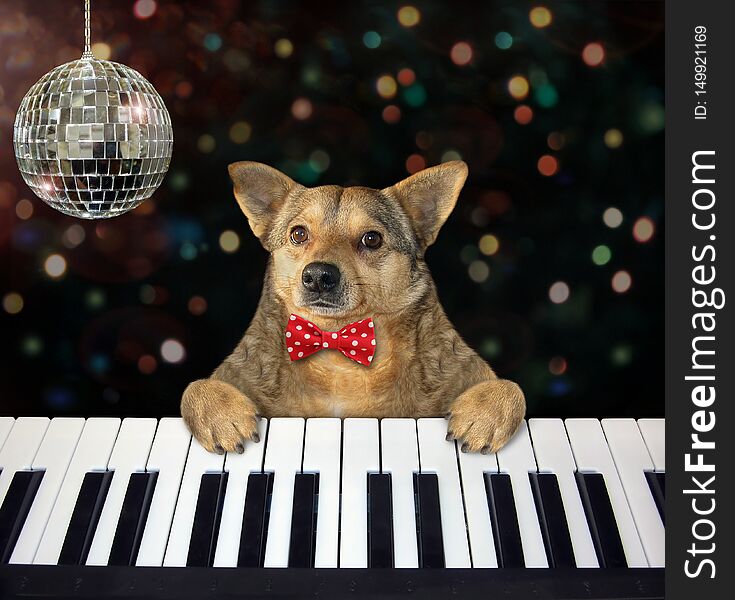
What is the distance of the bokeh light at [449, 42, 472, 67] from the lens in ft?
6.40

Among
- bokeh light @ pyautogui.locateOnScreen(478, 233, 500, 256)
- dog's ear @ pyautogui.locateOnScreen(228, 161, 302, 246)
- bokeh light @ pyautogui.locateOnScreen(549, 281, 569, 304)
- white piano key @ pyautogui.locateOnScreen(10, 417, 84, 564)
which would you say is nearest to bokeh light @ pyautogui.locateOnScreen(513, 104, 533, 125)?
bokeh light @ pyautogui.locateOnScreen(478, 233, 500, 256)

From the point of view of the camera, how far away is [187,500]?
1530 millimetres

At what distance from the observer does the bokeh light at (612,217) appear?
6.66 ft

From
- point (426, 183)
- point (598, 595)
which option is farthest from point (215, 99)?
point (598, 595)

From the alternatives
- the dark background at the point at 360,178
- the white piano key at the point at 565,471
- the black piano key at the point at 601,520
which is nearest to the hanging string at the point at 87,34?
the dark background at the point at 360,178

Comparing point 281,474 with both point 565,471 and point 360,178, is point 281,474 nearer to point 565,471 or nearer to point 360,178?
point 565,471

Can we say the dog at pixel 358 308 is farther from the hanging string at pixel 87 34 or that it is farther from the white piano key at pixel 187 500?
the hanging string at pixel 87 34

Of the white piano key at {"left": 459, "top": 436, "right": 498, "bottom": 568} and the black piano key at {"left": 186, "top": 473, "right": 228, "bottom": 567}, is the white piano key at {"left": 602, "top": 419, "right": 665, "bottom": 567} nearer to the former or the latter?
the white piano key at {"left": 459, "top": 436, "right": 498, "bottom": 568}

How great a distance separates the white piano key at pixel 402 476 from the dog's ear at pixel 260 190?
0.58 m

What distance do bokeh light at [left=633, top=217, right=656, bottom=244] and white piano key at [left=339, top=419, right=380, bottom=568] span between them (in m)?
0.81

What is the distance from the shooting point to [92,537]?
1.47 meters

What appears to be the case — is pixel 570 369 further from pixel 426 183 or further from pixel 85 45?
pixel 85 45

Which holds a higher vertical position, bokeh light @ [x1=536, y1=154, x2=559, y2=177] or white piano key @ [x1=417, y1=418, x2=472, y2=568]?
bokeh light @ [x1=536, y1=154, x2=559, y2=177]
